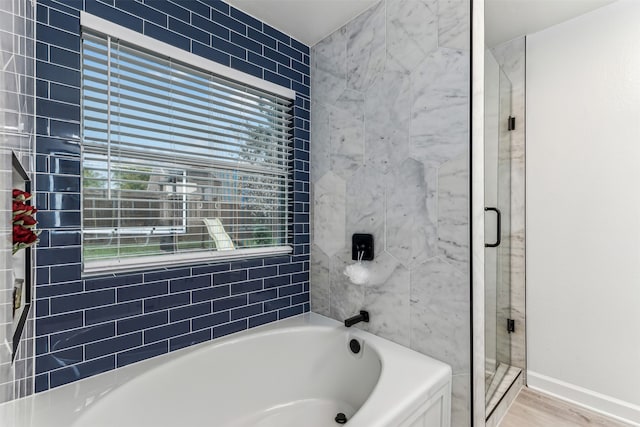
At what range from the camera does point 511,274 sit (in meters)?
1.94

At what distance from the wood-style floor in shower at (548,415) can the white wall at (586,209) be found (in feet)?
0.25

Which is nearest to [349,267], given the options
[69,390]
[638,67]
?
[69,390]

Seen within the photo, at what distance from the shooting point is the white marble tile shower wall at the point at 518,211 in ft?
6.33

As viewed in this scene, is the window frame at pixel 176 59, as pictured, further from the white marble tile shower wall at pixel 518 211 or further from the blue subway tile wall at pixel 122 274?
the white marble tile shower wall at pixel 518 211

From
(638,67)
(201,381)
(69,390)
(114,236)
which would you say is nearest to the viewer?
(69,390)

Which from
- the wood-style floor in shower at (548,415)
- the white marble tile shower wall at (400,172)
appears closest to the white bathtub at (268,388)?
the white marble tile shower wall at (400,172)

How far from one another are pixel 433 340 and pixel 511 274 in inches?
36.4

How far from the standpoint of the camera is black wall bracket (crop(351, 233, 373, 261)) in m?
1.67

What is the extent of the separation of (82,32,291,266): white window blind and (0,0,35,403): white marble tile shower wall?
247 mm

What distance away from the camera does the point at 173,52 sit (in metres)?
1.44

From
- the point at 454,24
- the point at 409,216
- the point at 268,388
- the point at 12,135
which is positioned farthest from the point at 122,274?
the point at 454,24

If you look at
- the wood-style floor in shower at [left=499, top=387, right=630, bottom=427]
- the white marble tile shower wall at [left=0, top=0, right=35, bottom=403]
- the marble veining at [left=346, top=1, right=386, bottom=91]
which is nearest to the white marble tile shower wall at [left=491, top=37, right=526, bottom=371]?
the wood-style floor in shower at [left=499, top=387, right=630, bottom=427]

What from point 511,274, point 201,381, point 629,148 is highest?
point 629,148

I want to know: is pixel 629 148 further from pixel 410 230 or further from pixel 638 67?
pixel 410 230
